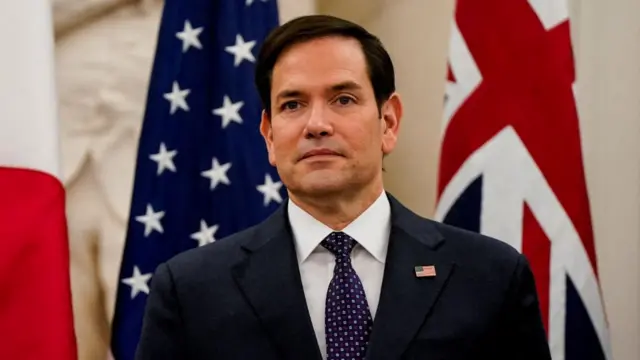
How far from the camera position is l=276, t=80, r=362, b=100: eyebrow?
119cm

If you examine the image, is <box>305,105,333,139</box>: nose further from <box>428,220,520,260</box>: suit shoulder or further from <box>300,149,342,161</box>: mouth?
<box>428,220,520,260</box>: suit shoulder

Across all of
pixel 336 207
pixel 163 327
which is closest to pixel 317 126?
pixel 336 207

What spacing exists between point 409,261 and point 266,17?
965 millimetres

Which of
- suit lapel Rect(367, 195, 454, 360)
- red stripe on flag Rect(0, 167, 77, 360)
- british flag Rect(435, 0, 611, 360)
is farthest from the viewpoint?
british flag Rect(435, 0, 611, 360)

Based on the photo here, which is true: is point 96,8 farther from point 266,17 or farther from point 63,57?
point 266,17

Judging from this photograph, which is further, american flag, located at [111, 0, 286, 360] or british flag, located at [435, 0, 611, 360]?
american flag, located at [111, 0, 286, 360]

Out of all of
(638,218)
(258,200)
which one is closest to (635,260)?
(638,218)

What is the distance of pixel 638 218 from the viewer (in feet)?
6.38

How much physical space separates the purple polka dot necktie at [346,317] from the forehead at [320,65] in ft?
0.89

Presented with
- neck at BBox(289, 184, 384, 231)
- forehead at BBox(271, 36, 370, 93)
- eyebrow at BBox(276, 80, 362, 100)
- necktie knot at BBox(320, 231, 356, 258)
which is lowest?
necktie knot at BBox(320, 231, 356, 258)

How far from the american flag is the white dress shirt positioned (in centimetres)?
69

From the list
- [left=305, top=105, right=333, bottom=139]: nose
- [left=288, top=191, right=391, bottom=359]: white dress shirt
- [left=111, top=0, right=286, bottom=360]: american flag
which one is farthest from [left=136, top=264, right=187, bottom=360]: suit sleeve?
[left=111, top=0, right=286, bottom=360]: american flag

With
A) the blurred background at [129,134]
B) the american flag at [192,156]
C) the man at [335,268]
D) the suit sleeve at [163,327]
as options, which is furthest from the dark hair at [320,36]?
the blurred background at [129,134]

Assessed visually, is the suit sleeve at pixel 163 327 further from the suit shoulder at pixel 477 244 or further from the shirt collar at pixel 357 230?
the suit shoulder at pixel 477 244
